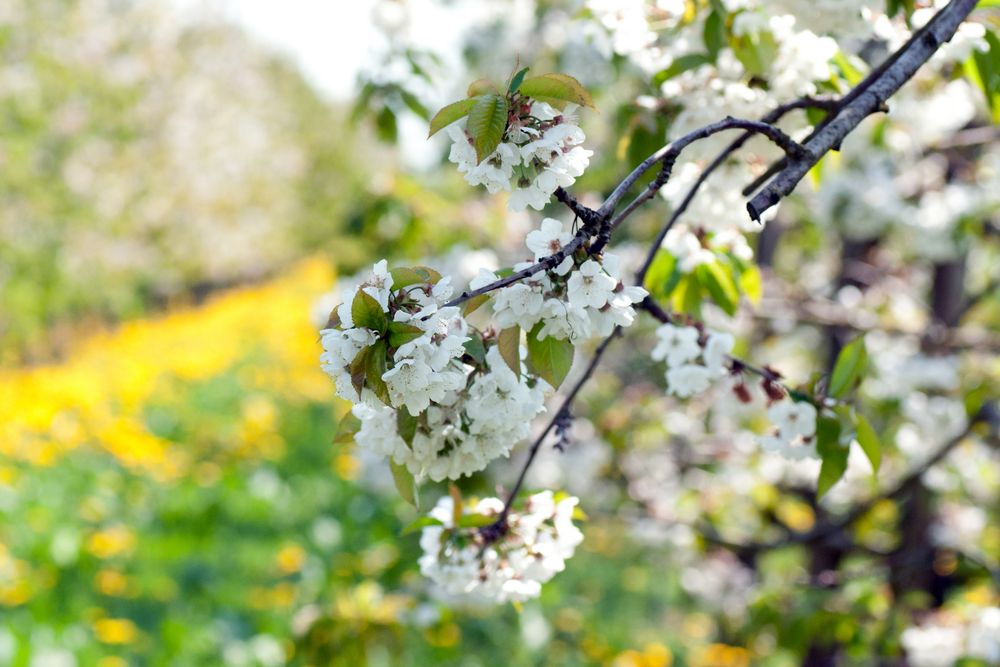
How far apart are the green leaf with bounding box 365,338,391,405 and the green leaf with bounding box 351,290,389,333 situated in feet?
0.05

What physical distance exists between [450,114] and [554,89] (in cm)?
11

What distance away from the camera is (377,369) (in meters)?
0.87

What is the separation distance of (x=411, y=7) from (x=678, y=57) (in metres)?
1.29

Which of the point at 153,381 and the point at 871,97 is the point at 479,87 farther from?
the point at 153,381

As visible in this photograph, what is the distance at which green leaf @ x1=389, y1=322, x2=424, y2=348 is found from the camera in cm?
87

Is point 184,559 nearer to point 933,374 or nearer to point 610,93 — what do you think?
point 610,93

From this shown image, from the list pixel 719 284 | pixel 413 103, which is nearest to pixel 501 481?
pixel 413 103

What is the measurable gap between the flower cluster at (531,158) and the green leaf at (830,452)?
1.93 feet

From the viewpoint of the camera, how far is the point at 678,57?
5.17ft

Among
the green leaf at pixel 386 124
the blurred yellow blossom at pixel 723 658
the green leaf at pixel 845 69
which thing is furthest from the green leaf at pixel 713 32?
the blurred yellow blossom at pixel 723 658

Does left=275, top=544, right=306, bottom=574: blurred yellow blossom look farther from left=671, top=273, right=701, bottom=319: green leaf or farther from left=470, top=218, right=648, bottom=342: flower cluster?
left=470, top=218, right=648, bottom=342: flower cluster

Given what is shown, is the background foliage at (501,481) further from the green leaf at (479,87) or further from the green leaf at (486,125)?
the green leaf at (486,125)

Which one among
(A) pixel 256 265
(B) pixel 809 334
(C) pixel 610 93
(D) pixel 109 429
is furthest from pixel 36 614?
(A) pixel 256 265

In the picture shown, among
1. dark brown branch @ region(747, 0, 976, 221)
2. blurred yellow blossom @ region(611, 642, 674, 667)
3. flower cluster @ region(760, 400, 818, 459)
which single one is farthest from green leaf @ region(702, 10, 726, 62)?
blurred yellow blossom @ region(611, 642, 674, 667)
